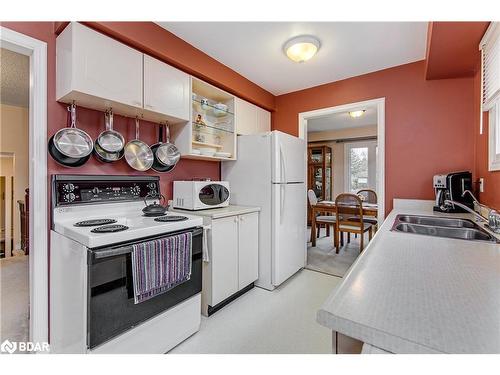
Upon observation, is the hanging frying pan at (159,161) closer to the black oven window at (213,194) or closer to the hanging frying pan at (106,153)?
the hanging frying pan at (106,153)

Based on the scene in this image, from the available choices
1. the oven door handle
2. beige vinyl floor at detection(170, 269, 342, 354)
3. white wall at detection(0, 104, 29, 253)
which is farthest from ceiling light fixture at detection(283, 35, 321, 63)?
white wall at detection(0, 104, 29, 253)

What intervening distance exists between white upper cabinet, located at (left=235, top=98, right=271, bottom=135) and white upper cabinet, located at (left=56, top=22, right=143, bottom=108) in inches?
Answer: 47.3

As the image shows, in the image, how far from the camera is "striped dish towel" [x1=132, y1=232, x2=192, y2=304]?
1.32 m

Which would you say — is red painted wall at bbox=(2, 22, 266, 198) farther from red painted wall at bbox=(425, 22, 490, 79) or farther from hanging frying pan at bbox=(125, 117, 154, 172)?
red painted wall at bbox=(425, 22, 490, 79)

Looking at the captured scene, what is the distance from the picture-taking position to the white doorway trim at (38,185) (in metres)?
1.51

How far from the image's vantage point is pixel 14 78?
105 inches

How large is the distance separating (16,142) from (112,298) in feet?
13.8

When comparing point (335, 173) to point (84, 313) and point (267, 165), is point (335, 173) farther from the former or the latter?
point (84, 313)

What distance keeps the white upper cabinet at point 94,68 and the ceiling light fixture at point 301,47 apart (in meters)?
1.28

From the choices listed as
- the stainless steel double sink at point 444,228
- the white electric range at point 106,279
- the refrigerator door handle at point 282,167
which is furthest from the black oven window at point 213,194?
the stainless steel double sink at point 444,228

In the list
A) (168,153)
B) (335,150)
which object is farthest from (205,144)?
(335,150)

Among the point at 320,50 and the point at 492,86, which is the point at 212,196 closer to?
the point at 320,50
